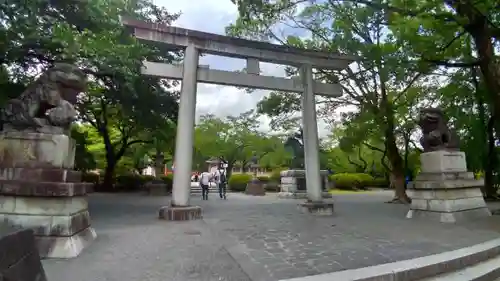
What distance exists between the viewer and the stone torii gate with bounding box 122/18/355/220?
9.54m

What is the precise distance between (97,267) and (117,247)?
1.26m

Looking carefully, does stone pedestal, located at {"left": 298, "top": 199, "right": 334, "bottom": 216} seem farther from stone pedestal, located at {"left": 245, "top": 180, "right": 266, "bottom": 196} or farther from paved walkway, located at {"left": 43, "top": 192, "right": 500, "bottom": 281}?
stone pedestal, located at {"left": 245, "top": 180, "right": 266, "bottom": 196}

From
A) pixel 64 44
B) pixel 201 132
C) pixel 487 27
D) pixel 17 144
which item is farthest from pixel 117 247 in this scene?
pixel 201 132

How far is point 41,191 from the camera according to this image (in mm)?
5301

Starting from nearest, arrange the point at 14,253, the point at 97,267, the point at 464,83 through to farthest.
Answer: the point at 14,253 < the point at 97,267 < the point at 464,83

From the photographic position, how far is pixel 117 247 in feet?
19.8

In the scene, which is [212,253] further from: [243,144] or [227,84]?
[243,144]

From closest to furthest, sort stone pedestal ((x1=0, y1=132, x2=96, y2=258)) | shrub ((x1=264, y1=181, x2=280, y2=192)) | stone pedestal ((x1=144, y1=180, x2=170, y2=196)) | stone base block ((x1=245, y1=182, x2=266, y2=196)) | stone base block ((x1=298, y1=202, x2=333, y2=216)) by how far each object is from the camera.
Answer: stone pedestal ((x1=0, y1=132, x2=96, y2=258)) < stone base block ((x1=298, y1=202, x2=333, y2=216)) < stone pedestal ((x1=144, y1=180, x2=170, y2=196)) < stone base block ((x1=245, y1=182, x2=266, y2=196)) < shrub ((x1=264, y1=181, x2=280, y2=192))

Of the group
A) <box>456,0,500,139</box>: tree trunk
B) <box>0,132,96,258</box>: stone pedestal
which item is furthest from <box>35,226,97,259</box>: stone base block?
<box>456,0,500,139</box>: tree trunk

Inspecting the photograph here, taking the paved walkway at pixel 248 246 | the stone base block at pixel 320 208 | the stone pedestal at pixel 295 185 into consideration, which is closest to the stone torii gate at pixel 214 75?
the stone base block at pixel 320 208

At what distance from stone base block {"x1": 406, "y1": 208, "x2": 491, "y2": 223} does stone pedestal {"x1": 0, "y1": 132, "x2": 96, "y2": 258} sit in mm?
8909

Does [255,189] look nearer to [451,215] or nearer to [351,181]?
[351,181]

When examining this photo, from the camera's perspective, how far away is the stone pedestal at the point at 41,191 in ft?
17.4

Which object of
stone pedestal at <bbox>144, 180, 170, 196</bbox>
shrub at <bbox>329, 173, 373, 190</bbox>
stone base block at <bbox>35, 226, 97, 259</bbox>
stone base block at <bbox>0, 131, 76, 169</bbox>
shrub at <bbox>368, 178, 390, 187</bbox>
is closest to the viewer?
stone base block at <bbox>35, 226, 97, 259</bbox>
